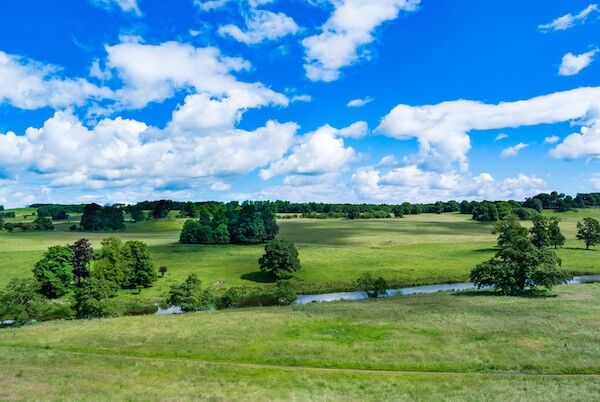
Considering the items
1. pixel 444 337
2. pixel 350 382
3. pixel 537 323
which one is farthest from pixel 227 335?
pixel 537 323

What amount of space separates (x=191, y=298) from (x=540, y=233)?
94.3 m

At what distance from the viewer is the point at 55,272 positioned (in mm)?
86938

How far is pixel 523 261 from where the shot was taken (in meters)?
75.9

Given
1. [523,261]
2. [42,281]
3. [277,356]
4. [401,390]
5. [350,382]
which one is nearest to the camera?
[401,390]

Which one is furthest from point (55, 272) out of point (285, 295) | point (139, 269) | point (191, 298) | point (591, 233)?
point (591, 233)

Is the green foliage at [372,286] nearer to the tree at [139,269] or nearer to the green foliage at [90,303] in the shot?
the tree at [139,269]

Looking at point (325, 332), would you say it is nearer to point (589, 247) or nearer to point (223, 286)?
point (223, 286)

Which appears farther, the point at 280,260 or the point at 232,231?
the point at 232,231

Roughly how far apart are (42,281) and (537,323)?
7734 centimetres

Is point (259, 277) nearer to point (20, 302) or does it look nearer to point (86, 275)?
point (86, 275)

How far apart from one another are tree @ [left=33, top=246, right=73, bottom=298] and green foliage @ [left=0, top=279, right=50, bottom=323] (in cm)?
1365

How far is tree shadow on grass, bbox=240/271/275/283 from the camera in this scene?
98.4m

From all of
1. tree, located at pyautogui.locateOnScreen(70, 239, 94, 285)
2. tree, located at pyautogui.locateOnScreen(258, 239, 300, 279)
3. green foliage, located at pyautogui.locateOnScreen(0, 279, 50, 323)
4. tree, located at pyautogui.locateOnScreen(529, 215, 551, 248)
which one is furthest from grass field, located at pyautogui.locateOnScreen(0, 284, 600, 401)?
tree, located at pyautogui.locateOnScreen(529, 215, 551, 248)

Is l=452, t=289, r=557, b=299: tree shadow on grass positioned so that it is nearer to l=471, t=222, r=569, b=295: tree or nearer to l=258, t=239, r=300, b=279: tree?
l=471, t=222, r=569, b=295: tree
